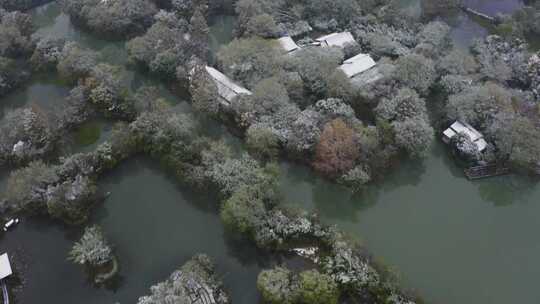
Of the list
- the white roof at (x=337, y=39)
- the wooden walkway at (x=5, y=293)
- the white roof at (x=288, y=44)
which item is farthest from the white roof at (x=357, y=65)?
the wooden walkway at (x=5, y=293)

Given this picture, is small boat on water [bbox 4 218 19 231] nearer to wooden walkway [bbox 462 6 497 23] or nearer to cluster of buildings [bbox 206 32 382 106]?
cluster of buildings [bbox 206 32 382 106]

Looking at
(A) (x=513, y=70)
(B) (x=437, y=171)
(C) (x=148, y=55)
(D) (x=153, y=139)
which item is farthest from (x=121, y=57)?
(A) (x=513, y=70)

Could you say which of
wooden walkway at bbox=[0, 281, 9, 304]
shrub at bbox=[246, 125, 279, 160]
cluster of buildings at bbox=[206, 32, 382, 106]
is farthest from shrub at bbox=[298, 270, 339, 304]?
wooden walkway at bbox=[0, 281, 9, 304]

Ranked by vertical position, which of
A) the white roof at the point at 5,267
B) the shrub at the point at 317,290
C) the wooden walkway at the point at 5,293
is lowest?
the wooden walkway at the point at 5,293

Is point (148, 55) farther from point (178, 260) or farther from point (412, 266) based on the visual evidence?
point (412, 266)

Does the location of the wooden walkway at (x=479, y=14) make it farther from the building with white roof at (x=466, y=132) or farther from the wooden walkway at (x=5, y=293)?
the wooden walkway at (x=5, y=293)
